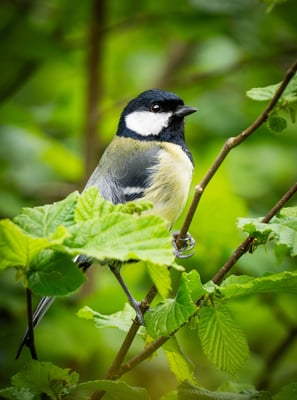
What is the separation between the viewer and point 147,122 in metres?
2.29

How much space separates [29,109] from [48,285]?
5.71ft

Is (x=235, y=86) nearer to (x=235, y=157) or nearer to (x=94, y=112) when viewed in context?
(x=235, y=157)

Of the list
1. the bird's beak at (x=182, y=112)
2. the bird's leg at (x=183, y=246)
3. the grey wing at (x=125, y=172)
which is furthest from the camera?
the bird's beak at (x=182, y=112)

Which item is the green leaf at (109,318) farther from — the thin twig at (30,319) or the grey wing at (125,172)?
the grey wing at (125,172)

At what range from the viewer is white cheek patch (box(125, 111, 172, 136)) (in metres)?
2.28

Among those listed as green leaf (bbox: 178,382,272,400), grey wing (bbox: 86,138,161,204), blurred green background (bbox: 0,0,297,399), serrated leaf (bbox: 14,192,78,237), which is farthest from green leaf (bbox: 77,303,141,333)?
blurred green background (bbox: 0,0,297,399)

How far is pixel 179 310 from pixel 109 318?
0.27 meters

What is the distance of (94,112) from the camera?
2.85m

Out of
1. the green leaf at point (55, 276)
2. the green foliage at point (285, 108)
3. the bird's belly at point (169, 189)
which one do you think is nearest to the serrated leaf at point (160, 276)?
the green leaf at point (55, 276)

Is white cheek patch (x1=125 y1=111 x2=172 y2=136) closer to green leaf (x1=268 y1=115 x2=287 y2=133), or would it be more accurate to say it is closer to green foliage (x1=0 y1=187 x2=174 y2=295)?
green leaf (x1=268 y1=115 x2=287 y2=133)

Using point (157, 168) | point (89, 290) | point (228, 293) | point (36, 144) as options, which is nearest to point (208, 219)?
point (157, 168)

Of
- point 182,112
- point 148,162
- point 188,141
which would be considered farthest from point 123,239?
point 188,141

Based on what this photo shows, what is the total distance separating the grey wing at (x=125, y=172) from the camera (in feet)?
6.34

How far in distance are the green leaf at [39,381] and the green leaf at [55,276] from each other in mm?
195
